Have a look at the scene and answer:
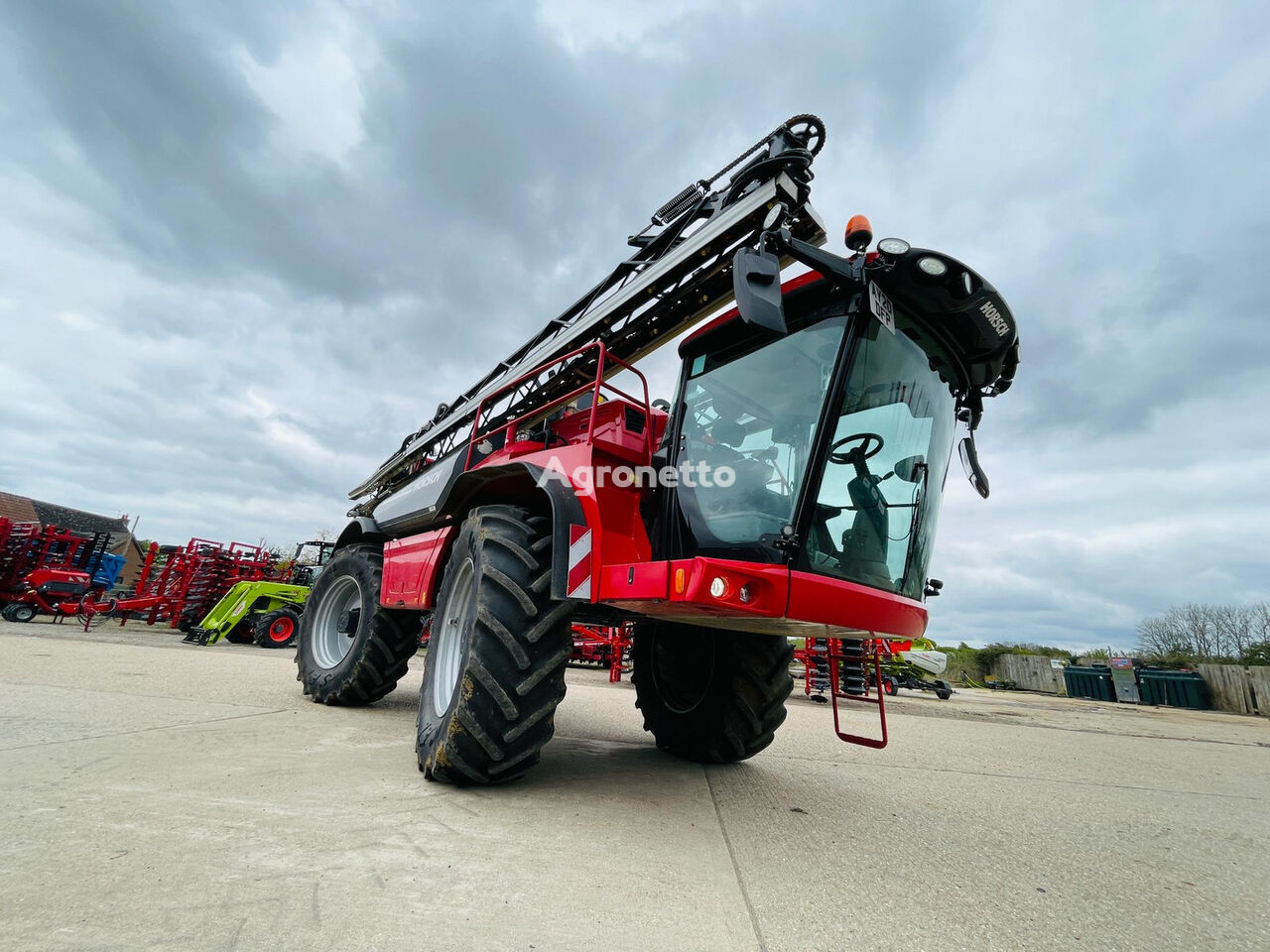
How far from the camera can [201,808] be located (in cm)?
207

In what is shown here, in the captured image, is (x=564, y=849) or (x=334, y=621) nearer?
(x=564, y=849)

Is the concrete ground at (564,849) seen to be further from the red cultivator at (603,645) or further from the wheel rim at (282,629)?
the wheel rim at (282,629)

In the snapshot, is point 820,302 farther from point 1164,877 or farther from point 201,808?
point 201,808

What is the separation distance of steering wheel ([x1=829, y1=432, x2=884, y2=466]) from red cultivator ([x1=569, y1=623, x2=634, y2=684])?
24.5ft

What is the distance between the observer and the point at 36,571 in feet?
45.5

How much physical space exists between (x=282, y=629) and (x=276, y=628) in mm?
138

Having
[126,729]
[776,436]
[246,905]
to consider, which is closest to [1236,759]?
[776,436]

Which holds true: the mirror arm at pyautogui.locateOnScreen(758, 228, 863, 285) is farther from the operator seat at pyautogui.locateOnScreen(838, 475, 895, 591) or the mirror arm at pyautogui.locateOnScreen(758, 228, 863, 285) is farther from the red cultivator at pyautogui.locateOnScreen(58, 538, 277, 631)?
the red cultivator at pyautogui.locateOnScreen(58, 538, 277, 631)

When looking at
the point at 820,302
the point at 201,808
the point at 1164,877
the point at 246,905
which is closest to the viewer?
Result: the point at 246,905

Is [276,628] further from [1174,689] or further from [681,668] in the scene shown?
[1174,689]

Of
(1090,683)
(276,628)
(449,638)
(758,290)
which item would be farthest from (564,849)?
(1090,683)

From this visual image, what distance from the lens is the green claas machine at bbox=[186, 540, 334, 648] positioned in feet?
42.7

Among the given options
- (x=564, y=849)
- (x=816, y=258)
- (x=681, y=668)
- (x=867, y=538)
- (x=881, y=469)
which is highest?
(x=816, y=258)

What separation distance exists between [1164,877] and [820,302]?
8.76 ft
